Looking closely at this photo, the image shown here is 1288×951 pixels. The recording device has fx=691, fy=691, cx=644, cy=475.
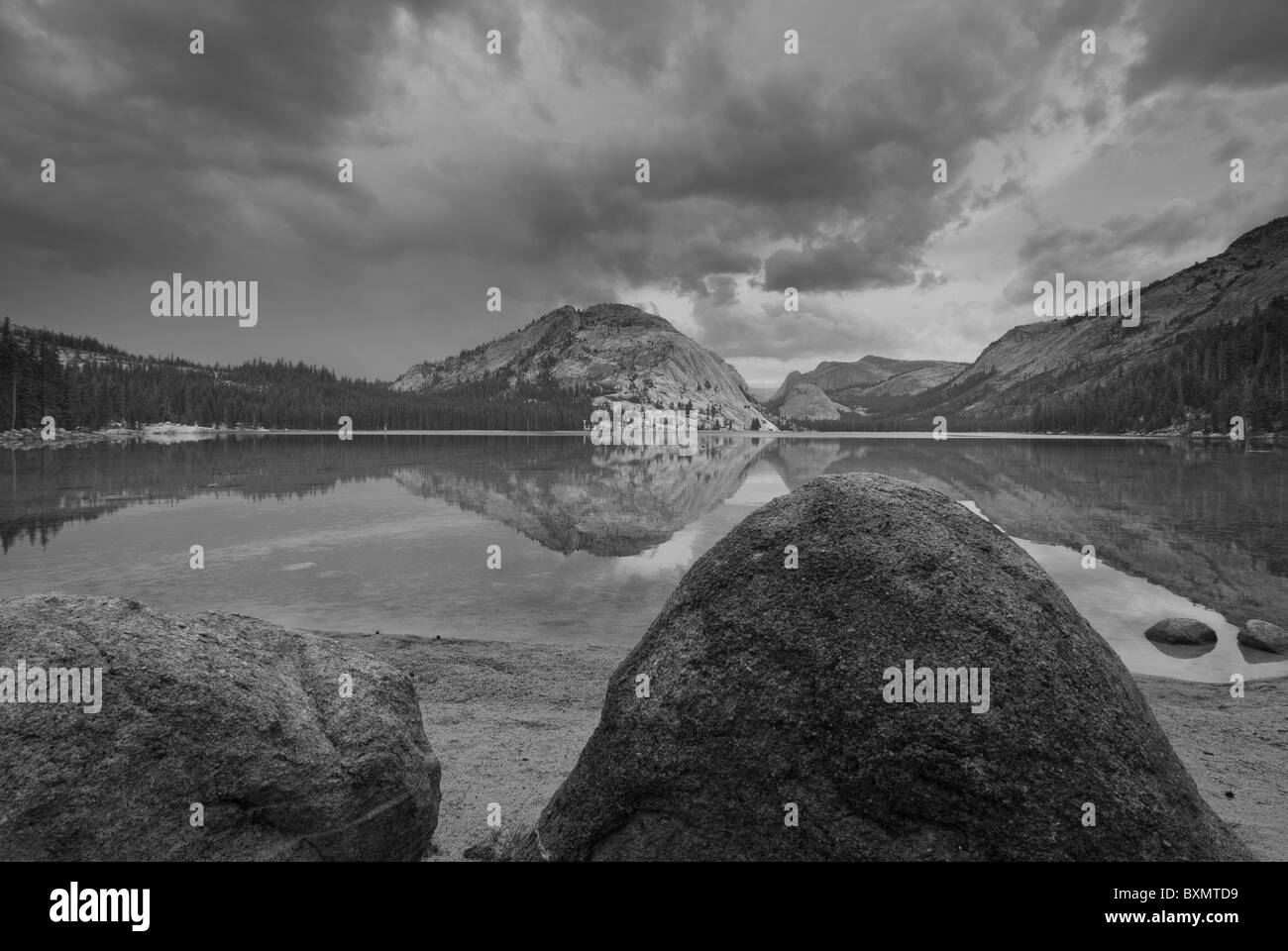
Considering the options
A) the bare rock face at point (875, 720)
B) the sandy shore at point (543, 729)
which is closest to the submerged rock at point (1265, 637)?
the sandy shore at point (543, 729)

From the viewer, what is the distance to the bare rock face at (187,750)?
479 centimetres

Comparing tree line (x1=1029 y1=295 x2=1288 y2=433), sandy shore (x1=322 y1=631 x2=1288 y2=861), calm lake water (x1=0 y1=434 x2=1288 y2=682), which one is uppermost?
tree line (x1=1029 y1=295 x2=1288 y2=433)

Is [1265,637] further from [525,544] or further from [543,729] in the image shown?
[525,544]

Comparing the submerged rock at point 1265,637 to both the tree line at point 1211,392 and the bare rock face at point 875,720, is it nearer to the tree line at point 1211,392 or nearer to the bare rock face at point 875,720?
the bare rock face at point 875,720

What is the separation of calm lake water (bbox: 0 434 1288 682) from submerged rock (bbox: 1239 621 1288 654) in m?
0.36

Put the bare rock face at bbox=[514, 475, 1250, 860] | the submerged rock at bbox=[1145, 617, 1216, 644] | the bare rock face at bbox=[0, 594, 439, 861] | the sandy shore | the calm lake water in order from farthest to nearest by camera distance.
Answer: the calm lake water < the submerged rock at bbox=[1145, 617, 1216, 644] < the sandy shore < the bare rock face at bbox=[0, 594, 439, 861] < the bare rock face at bbox=[514, 475, 1250, 860]

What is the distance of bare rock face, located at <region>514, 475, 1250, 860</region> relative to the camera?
4293 millimetres

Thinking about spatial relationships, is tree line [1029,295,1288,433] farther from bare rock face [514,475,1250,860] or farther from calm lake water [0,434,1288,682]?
bare rock face [514,475,1250,860]

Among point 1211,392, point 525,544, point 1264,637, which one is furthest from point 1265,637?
point 1211,392

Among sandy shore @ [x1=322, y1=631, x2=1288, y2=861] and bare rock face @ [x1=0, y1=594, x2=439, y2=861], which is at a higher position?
bare rock face @ [x1=0, y1=594, x2=439, y2=861]

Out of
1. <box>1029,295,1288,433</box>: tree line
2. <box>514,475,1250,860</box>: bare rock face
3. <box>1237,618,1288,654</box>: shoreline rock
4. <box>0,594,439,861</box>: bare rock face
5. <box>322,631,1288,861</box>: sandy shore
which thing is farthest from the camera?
<box>1029,295,1288,433</box>: tree line

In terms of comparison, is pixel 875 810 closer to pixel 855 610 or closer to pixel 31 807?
pixel 855 610

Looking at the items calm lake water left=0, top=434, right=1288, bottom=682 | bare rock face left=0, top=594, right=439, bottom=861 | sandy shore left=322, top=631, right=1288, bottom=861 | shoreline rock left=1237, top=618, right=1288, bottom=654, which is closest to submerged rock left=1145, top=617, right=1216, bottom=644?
calm lake water left=0, top=434, right=1288, bottom=682
